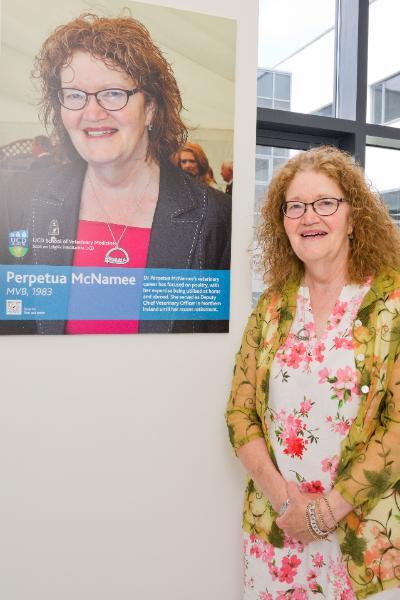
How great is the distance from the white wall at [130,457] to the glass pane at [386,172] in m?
0.92

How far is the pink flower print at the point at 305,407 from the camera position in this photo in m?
1.52

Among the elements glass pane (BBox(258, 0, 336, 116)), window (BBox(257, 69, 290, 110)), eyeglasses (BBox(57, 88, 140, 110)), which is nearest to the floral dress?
Result: eyeglasses (BBox(57, 88, 140, 110))

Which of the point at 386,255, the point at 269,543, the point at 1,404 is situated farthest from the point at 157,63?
the point at 269,543

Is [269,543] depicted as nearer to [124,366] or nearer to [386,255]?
[124,366]

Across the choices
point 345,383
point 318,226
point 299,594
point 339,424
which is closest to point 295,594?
point 299,594

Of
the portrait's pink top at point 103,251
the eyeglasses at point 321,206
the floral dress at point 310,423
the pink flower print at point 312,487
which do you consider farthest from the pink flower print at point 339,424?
the portrait's pink top at point 103,251

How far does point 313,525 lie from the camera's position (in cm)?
145

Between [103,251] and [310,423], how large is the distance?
788 millimetres

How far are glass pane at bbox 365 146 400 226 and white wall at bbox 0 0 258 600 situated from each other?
36.4 inches

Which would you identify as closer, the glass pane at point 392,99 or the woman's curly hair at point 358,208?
the woman's curly hair at point 358,208

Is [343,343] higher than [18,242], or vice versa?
[18,242]

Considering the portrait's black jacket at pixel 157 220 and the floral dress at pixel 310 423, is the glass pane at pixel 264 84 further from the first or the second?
the floral dress at pixel 310 423

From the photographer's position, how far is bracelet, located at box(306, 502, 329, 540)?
1444 millimetres

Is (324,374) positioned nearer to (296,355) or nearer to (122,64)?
(296,355)
